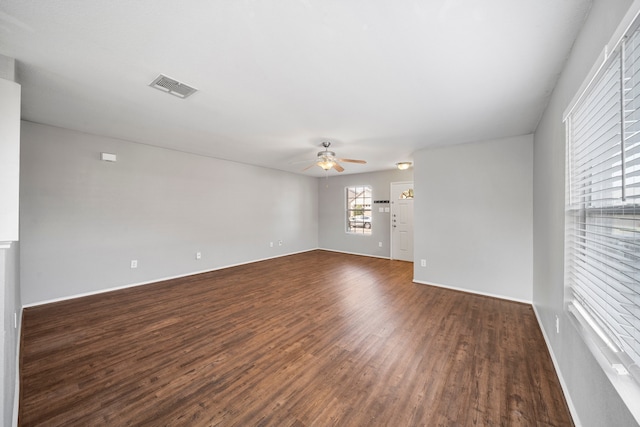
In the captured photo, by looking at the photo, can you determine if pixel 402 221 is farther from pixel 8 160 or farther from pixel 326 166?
pixel 8 160

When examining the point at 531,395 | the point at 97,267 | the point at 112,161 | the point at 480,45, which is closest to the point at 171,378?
the point at 531,395

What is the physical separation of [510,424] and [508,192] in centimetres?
313

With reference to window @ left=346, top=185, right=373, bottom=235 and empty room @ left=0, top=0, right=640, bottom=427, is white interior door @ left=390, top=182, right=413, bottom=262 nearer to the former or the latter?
window @ left=346, top=185, right=373, bottom=235

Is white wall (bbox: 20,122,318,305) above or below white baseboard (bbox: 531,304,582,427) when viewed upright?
above

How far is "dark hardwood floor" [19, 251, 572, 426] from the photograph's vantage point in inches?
62.9

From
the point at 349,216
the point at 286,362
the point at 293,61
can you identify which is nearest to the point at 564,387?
the point at 286,362

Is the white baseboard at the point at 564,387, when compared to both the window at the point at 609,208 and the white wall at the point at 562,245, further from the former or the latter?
the window at the point at 609,208

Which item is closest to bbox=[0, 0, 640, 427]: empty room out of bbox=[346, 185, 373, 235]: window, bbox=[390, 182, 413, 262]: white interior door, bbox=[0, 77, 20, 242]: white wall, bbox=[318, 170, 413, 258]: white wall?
bbox=[0, 77, 20, 242]: white wall

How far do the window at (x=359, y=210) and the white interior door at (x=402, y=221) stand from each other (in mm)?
802

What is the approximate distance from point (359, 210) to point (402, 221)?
4.68 feet

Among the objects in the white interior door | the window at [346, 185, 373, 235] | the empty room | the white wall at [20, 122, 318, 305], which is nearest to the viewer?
the empty room

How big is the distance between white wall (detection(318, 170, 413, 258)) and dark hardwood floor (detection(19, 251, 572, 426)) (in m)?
3.29

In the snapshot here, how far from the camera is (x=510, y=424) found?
1516 millimetres

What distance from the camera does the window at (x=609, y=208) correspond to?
0.96 metres
